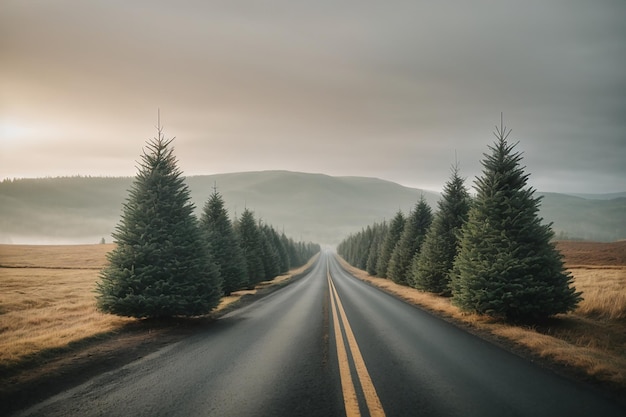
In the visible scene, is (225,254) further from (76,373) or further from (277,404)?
(277,404)

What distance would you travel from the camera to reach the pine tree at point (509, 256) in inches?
420

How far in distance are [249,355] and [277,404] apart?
289 cm

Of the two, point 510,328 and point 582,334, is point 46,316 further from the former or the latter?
point 582,334

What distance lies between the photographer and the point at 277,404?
4633 millimetres


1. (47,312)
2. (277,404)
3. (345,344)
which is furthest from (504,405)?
(47,312)

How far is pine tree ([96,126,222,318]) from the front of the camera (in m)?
11.1

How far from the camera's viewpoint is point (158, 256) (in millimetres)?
11625

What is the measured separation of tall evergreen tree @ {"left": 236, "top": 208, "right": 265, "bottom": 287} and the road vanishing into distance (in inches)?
848

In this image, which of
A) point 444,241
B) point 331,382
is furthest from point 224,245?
point 331,382

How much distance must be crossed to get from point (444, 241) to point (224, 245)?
557 inches

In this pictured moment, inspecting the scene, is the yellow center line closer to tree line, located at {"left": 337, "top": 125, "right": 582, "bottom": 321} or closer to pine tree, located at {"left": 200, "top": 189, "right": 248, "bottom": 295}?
tree line, located at {"left": 337, "top": 125, "right": 582, "bottom": 321}

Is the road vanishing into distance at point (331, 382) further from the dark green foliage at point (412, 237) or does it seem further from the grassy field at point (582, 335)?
the dark green foliage at point (412, 237)

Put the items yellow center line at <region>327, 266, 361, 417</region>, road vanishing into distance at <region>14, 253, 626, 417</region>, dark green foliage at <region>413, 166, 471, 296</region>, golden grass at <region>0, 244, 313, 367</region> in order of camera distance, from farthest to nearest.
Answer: dark green foliage at <region>413, 166, 471, 296</region> → golden grass at <region>0, 244, 313, 367</region> → road vanishing into distance at <region>14, 253, 626, 417</region> → yellow center line at <region>327, 266, 361, 417</region>

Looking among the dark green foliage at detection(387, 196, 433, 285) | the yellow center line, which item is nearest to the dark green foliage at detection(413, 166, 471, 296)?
the dark green foliage at detection(387, 196, 433, 285)
